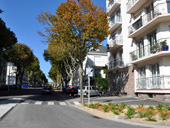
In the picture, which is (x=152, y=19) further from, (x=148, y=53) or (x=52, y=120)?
(x=52, y=120)

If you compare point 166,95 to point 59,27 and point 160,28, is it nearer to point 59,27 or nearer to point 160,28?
point 160,28

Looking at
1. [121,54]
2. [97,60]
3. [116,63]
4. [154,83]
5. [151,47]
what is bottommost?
[154,83]

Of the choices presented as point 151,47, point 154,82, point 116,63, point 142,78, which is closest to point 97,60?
point 116,63

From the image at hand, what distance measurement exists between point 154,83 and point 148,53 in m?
3.27

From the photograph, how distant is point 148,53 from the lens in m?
18.5

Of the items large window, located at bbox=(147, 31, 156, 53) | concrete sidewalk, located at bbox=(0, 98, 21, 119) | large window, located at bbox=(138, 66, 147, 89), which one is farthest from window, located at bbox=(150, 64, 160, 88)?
concrete sidewalk, located at bbox=(0, 98, 21, 119)

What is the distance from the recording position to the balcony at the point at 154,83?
1560 cm

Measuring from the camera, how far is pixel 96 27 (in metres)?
17.8

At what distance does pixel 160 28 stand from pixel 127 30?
7.41 m

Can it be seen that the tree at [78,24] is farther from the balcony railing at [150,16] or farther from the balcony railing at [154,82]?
the balcony railing at [154,82]

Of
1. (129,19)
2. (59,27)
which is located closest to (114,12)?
(129,19)

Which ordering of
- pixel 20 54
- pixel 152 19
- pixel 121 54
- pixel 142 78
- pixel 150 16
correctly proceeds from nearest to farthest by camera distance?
pixel 152 19 < pixel 150 16 < pixel 142 78 < pixel 121 54 < pixel 20 54

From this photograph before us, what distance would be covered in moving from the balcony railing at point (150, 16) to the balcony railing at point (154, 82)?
595cm

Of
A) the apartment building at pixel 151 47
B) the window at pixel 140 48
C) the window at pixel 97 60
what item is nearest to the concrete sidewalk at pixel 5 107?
the apartment building at pixel 151 47
